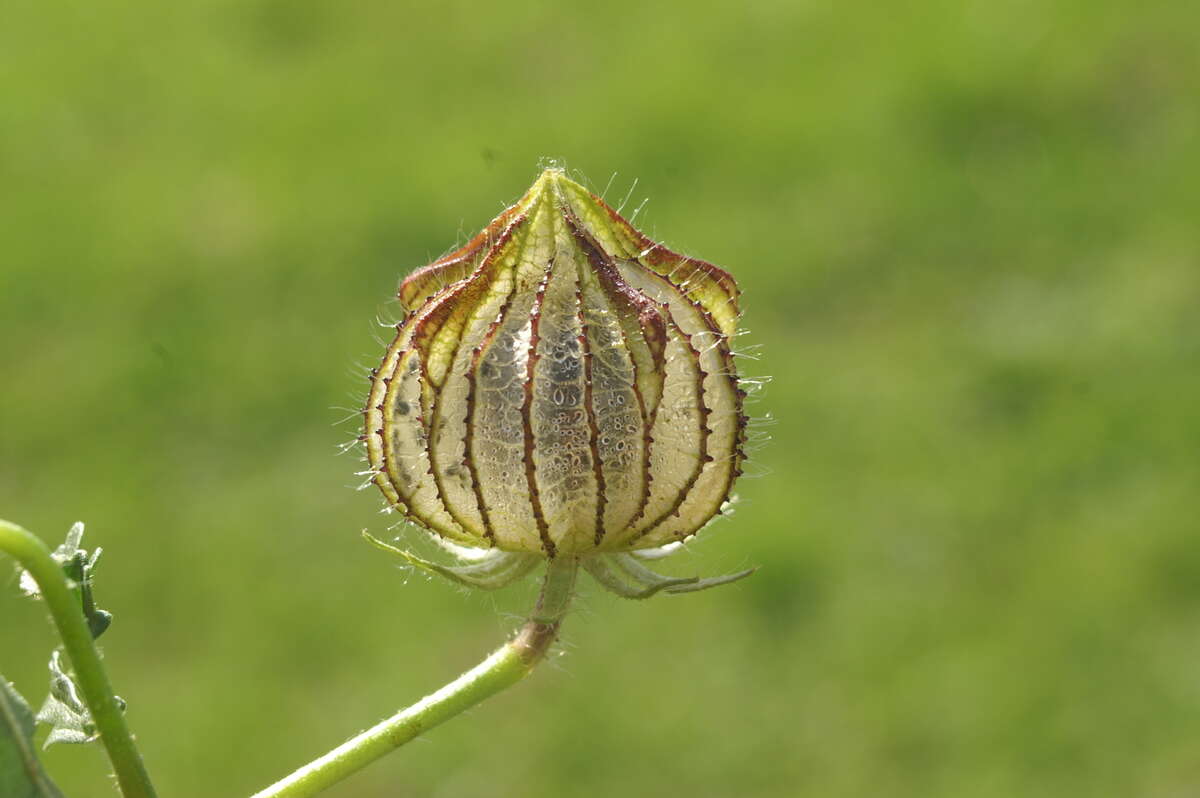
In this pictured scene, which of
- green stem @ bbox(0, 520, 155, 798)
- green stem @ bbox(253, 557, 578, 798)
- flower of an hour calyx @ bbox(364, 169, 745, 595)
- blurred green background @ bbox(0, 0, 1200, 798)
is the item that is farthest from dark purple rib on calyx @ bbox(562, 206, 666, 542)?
blurred green background @ bbox(0, 0, 1200, 798)

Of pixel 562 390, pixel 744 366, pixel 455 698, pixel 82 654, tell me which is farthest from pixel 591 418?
pixel 744 366

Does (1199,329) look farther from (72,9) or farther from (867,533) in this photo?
(72,9)

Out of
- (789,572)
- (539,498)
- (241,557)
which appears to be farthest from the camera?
(241,557)

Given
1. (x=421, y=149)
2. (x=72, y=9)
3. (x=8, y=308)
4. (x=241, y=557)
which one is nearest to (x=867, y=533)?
(x=241, y=557)

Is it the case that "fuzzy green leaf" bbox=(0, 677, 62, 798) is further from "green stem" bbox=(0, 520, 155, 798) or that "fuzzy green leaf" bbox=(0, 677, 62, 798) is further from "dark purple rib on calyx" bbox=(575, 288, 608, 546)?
"dark purple rib on calyx" bbox=(575, 288, 608, 546)

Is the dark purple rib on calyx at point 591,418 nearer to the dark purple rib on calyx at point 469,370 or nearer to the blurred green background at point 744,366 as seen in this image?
the dark purple rib on calyx at point 469,370

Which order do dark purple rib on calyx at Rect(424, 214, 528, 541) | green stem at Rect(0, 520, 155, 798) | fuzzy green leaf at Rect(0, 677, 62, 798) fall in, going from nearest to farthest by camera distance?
green stem at Rect(0, 520, 155, 798) < fuzzy green leaf at Rect(0, 677, 62, 798) < dark purple rib on calyx at Rect(424, 214, 528, 541)

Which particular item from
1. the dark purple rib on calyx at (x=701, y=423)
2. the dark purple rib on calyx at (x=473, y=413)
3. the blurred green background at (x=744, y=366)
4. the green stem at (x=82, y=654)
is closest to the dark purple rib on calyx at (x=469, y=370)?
the dark purple rib on calyx at (x=473, y=413)
